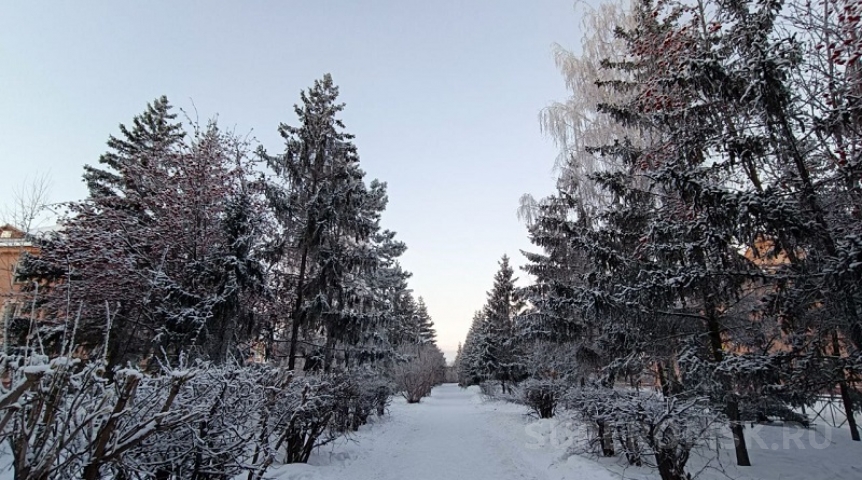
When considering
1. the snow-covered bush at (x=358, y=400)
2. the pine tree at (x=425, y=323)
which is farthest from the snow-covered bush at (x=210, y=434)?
the pine tree at (x=425, y=323)

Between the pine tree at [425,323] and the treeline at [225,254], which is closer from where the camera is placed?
the treeline at [225,254]

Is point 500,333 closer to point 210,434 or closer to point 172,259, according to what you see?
point 172,259

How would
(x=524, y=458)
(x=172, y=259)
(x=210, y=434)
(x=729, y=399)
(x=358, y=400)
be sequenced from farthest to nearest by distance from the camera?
(x=358, y=400), (x=172, y=259), (x=524, y=458), (x=729, y=399), (x=210, y=434)

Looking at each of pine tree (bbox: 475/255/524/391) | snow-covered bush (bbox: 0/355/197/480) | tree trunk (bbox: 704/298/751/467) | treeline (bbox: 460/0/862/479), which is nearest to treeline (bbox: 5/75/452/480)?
snow-covered bush (bbox: 0/355/197/480)

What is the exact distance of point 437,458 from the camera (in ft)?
28.2

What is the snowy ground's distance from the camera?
22.0 ft

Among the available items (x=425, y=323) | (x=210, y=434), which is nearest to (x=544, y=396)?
(x=210, y=434)

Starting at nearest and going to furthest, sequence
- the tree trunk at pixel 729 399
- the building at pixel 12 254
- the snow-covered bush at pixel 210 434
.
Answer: the snow-covered bush at pixel 210 434, the tree trunk at pixel 729 399, the building at pixel 12 254

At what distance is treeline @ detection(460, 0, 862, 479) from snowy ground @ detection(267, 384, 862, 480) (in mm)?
723

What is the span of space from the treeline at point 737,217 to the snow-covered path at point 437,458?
1687 mm

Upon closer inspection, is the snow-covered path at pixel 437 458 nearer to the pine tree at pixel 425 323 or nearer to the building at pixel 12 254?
the building at pixel 12 254

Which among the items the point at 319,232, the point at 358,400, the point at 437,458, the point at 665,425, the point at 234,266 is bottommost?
the point at 437,458

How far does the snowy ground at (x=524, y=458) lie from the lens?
670 cm

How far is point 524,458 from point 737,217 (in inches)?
251
